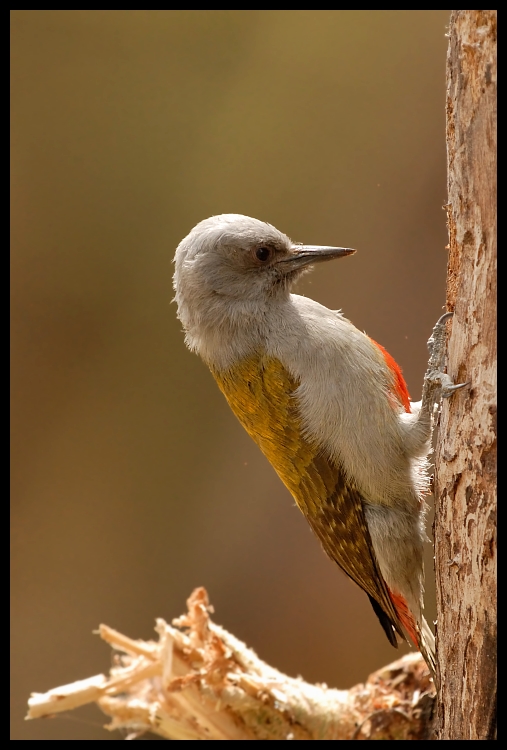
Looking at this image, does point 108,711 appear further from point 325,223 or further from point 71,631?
point 325,223

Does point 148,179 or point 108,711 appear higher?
point 148,179

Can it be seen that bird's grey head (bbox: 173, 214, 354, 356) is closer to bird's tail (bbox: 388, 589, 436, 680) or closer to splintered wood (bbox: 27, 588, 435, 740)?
bird's tail (bbox: 388, 589, 436, 680)

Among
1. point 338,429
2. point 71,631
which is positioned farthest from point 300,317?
Answer: point 71,631

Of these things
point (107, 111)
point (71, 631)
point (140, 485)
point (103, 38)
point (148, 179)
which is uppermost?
point (103, 38)

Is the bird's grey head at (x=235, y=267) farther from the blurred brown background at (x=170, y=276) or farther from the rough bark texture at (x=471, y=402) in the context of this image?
the blurred brown background at (x=170, y=276)

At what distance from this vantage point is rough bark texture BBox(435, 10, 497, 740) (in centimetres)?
219

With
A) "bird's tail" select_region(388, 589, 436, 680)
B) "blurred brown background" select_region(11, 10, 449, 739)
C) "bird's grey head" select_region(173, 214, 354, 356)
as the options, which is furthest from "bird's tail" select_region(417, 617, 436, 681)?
"blurred brown background" select_region(11, 10, 449, 739)

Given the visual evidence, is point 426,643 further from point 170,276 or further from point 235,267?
point 170,276

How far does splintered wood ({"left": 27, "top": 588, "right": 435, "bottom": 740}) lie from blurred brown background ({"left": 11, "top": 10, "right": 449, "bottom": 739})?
50.1 inches

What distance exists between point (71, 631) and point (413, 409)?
3.39 m

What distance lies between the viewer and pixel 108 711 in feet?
12.2

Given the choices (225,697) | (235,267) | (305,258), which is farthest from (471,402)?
(225,697)
